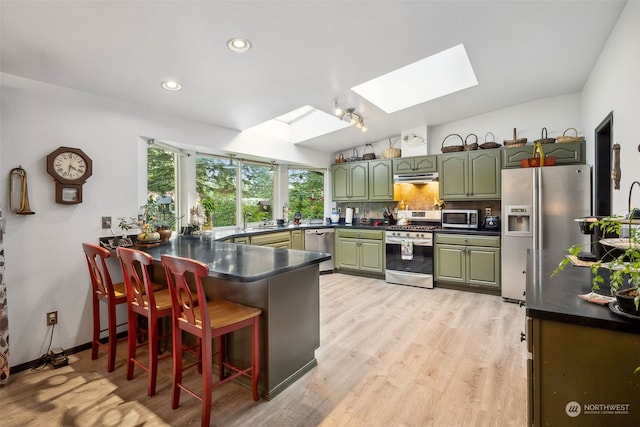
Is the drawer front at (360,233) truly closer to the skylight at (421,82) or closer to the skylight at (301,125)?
the skylight at (301,125)

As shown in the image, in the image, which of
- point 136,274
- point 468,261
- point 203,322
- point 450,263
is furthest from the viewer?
point 450,263

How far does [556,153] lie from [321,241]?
11.5ft

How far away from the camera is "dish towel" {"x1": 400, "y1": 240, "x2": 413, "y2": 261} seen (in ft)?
15.0

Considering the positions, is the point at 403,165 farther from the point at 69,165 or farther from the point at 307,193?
the point at 69,165

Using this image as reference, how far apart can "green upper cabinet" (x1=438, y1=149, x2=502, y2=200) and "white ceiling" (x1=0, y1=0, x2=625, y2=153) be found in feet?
3.72

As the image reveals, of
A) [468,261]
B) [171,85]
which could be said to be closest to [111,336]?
[171,85]

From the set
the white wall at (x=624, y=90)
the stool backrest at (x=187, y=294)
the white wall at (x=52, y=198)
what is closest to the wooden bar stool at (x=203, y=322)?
the stool backrest at (x=187, y=294)

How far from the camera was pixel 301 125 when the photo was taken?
500 cm

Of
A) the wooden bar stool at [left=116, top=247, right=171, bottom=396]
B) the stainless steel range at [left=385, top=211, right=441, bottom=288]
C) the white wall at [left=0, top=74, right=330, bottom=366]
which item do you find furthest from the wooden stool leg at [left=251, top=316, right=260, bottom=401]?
the stainless steel range at [left=385, top=211, right=441, bottom=288]

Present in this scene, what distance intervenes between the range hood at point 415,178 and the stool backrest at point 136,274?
3.90 meters

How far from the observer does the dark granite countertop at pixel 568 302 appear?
3.32 feet

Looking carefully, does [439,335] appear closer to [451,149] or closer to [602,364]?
[602,364]

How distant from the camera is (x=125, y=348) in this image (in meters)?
2.75

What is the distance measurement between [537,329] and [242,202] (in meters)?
4.25
